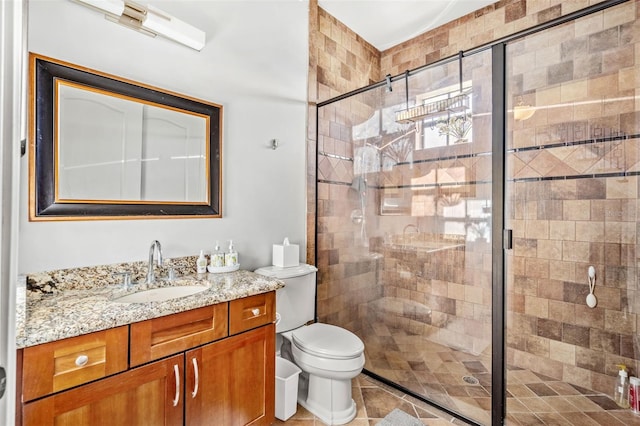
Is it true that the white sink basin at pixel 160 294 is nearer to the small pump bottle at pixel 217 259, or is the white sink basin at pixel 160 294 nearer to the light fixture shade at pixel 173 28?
the small pump bottle at pixel 217 259

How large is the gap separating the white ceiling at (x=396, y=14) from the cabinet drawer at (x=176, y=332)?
2.58m

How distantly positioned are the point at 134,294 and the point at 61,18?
4.24ft

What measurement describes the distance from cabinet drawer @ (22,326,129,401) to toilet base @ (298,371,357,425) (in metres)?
1.15

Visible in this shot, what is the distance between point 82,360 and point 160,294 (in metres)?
0.50

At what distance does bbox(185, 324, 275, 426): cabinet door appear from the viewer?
51.6 inches

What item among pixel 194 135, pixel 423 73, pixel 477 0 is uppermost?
pixel 477 0

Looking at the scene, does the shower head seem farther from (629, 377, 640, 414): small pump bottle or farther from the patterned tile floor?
(629, 377, 640, 414): small pump bottle

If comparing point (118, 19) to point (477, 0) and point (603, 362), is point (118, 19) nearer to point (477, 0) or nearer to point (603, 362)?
point (477, 0)

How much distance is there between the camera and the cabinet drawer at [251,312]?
1446mm

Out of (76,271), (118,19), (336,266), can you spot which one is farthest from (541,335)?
(118,19)

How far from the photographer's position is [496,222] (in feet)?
5.73

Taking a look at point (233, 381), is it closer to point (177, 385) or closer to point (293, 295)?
point (177, 385)

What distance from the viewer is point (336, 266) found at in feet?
8.50

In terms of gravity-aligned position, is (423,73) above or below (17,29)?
above
